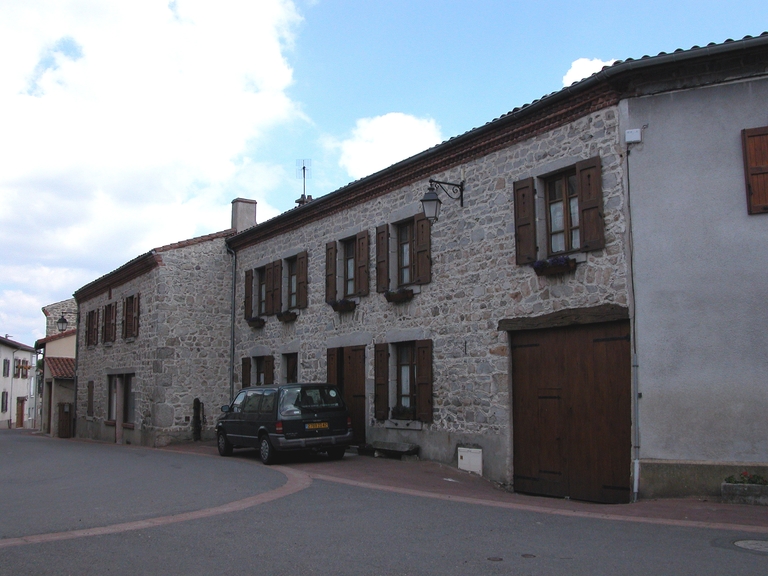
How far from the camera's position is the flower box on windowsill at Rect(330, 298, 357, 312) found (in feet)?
53.2

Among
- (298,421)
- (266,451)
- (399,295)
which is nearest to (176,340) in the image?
(266,451)

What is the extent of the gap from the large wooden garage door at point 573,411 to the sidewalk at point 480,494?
0.44 meters

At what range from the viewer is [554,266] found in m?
11.2

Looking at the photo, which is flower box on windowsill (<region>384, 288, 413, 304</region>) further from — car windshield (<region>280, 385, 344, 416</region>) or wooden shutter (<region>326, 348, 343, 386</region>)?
wooden shutter (<region>326, 348, 343, 386</region>)

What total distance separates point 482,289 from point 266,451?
5264mm

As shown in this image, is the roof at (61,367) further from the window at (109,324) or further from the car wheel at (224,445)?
the car wheel at (224,445)

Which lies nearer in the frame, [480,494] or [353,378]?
[480,494]

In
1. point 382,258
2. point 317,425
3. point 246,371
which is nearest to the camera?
point 317,425

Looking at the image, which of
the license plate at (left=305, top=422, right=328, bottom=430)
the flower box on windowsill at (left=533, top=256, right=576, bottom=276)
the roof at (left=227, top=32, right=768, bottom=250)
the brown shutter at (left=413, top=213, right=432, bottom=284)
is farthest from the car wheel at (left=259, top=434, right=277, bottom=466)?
the flower box on windowsill at (left=533, top=256, right=576, bottom=276)

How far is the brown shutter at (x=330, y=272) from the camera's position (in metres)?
17.0

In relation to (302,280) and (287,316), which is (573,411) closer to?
(302,280)

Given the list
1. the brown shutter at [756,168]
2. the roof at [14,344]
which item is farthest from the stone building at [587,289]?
the roof at [14,344]

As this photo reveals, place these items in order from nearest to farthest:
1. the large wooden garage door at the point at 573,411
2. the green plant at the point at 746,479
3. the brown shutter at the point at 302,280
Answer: the green plant at the point at 746,479, the large wooden garage door at the point at 573,411, the brown shutter at the point at 302,280

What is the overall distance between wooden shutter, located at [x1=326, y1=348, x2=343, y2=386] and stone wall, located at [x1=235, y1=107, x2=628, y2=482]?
0.65 m
